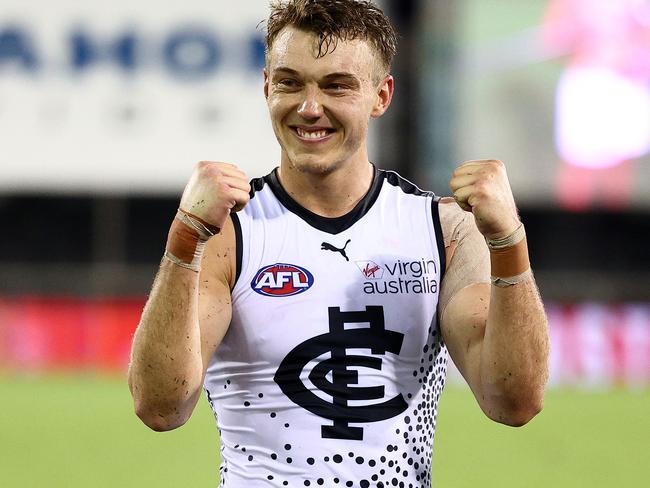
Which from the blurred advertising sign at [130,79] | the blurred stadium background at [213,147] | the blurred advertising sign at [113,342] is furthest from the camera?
the blurred advertising sign at [130,79]

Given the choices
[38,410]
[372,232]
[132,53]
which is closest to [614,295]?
[132,53]

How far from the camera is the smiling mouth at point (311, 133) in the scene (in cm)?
376

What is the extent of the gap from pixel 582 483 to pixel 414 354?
5.37m

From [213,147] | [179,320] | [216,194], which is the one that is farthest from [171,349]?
[213,147]

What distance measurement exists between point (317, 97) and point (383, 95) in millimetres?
381

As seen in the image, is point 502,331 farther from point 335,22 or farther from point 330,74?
point 335,22

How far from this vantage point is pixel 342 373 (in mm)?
Result: 3785

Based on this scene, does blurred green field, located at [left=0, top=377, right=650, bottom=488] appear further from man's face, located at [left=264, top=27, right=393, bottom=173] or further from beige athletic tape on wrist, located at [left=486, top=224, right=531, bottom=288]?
beige athletic tape on wrist, located at [left=486, top=224, right=531, bottom=288]

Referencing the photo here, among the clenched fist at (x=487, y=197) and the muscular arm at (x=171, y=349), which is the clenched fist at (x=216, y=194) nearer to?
the muscular arm at (x=171, y=349)

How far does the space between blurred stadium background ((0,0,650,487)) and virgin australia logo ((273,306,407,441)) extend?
8.32 metres

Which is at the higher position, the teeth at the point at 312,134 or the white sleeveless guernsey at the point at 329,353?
the teeth at the point at 312,134

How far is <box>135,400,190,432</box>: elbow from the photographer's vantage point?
3.61 metres

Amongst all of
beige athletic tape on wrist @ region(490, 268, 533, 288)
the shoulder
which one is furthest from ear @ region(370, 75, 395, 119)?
beige athletic tape on wrist @ region(490, 268, 533, 288)

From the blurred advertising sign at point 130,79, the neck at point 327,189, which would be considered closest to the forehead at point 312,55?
the neck at point 327,189
